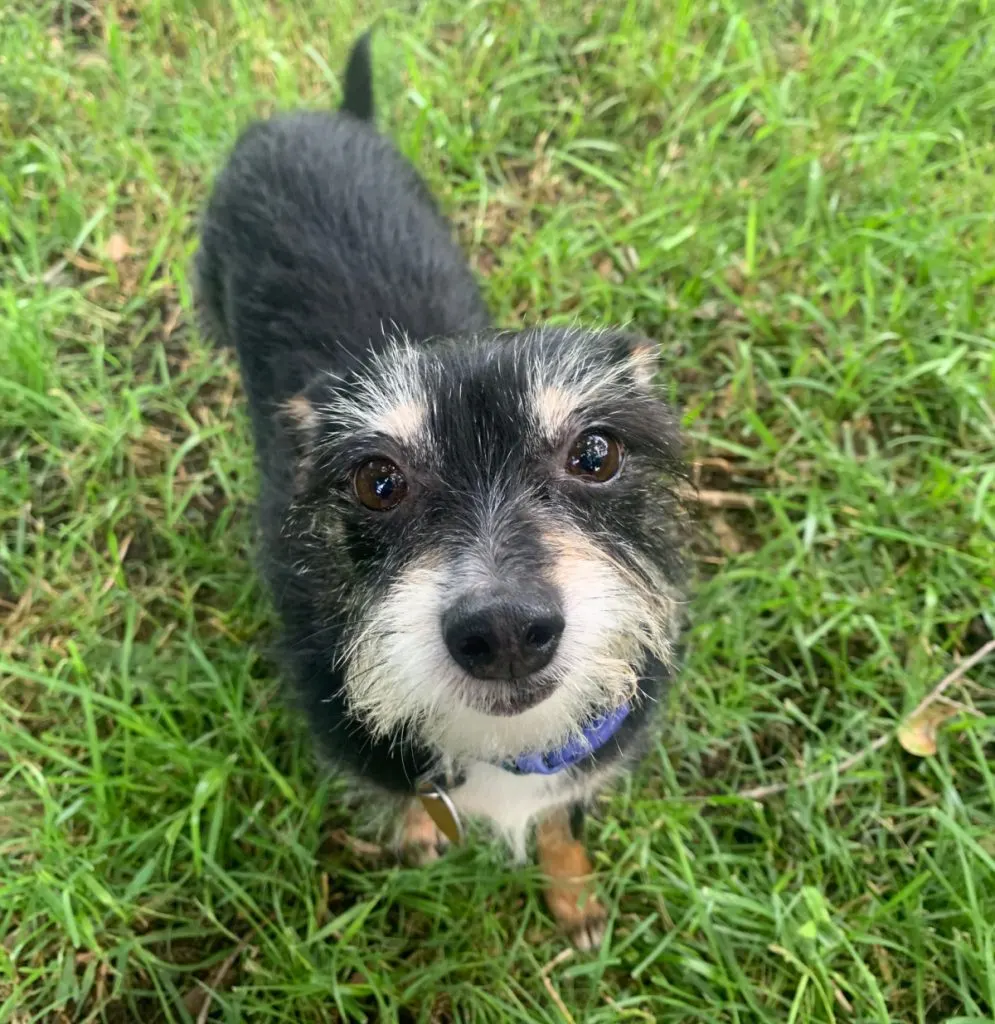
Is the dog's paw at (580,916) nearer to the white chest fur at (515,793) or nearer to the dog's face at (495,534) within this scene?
the white chest fur at (515,793)

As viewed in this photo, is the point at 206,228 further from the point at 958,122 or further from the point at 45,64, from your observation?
the point at 958,122

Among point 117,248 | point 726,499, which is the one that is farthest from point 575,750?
point 117,248

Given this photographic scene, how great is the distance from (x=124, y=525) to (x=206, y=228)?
1.29 m

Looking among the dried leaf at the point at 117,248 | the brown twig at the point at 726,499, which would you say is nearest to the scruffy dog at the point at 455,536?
the brown twig at the point at 726,499

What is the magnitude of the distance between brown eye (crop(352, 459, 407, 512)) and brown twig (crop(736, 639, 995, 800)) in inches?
67.1

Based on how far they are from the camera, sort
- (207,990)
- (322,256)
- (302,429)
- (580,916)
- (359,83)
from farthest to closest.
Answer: (359,83)
(322,256)
(580,916)
(207,990)
(302,429)

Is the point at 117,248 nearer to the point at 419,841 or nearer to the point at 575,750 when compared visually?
the point at 419,841

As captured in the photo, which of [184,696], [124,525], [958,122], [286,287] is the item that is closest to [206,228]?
[286,287]

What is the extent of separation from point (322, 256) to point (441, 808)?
1.85 m

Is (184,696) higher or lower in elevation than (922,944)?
higher

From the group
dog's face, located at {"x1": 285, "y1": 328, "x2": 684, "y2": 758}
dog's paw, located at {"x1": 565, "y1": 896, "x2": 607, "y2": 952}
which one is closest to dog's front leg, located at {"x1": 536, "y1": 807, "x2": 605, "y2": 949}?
dog's paw, located at {"x1": 565, "y1": 896, "x2": 607, "y2": 952}

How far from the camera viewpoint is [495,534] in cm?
186

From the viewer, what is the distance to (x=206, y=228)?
3582 millimetres

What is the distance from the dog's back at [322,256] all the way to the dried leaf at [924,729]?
2.08 meters
